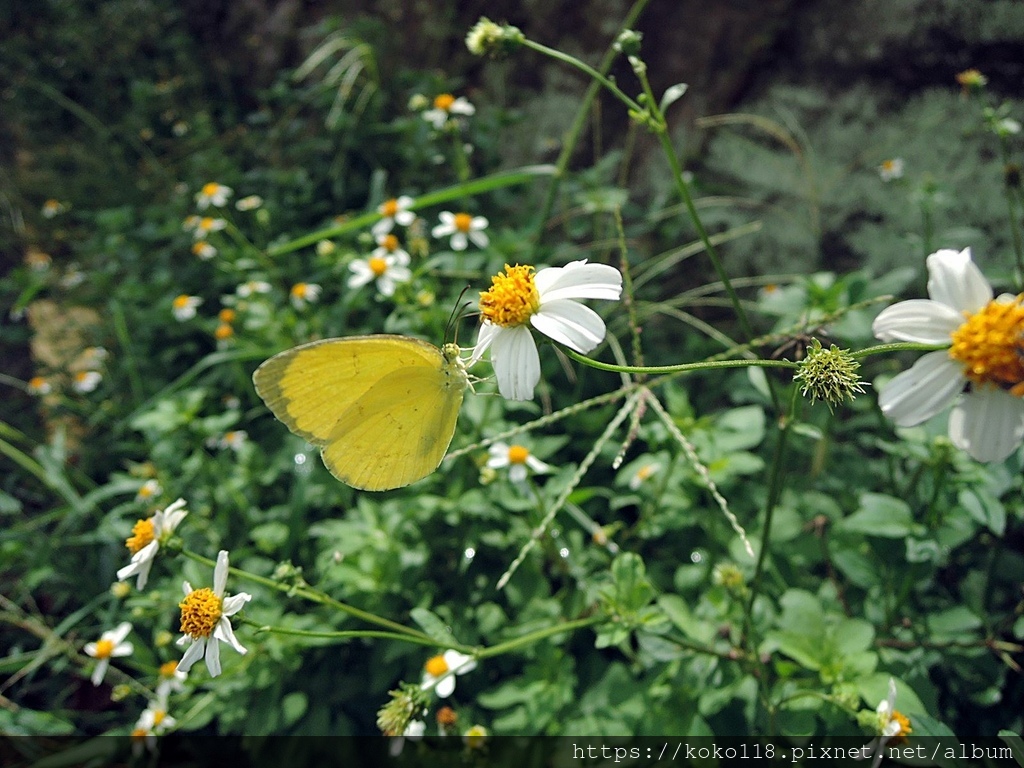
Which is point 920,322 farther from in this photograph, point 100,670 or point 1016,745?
point 100,670

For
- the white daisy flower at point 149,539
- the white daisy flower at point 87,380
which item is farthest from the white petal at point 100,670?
the white daisy flower at point 87,380

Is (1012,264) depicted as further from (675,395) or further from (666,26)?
(666,26)

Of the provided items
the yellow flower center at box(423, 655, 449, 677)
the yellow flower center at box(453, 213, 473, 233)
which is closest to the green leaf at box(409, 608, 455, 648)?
the yellow flower center at box(423, 655, 449, 677)

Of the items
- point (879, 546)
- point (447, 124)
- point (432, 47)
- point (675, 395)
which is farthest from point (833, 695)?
point (432, 47)

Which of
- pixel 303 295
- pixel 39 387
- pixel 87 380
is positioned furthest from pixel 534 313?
pixel 39 387

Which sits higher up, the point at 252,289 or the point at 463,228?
the point at 463,228

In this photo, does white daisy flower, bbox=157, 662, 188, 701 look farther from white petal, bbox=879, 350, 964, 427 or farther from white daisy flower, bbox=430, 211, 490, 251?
white petal, bbox=879, 350, 964, 427
